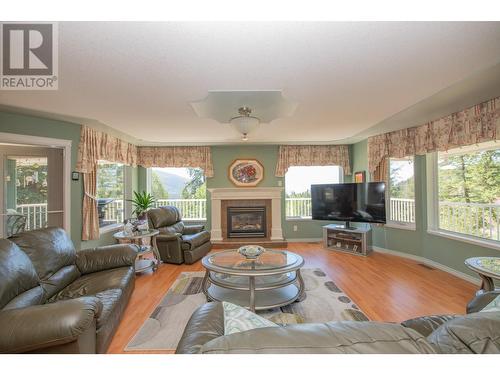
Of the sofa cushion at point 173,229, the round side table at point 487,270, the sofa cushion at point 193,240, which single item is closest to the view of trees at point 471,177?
the round side table at point 487,270

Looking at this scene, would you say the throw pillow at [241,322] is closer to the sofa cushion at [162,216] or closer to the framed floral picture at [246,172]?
the sofa cushion at [162,216]

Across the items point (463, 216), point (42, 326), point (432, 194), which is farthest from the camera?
point (432, 194)

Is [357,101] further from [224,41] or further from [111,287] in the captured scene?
[111,287]

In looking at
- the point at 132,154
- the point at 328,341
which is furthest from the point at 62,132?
the point at 328,341

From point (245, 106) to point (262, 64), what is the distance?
35.3 inches

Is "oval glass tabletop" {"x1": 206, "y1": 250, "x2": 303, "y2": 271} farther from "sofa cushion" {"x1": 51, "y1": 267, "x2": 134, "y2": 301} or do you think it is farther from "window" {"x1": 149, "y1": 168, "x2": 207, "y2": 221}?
"window" {"x1": 149, "y1": 168, "x2": 207, "y2": 221}

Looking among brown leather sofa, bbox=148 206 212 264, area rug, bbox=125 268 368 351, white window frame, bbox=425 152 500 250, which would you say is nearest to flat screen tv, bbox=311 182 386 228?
white window frame, bbox=425 152 500 250

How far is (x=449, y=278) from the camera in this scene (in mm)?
3078

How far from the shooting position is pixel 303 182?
5566mm

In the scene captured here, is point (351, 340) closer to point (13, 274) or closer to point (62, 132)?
point (13, 274)

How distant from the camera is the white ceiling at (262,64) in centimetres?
141

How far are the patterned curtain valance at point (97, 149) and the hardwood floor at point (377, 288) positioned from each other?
2.05 metres

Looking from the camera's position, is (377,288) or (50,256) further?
(377,288)
